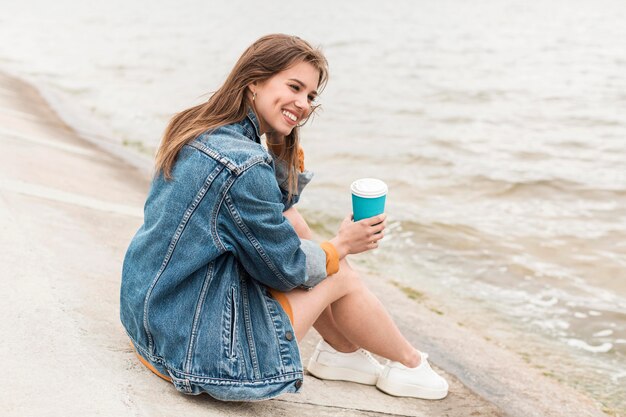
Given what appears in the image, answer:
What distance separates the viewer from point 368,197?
2.74 metres

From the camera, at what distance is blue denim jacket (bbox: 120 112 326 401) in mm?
2402

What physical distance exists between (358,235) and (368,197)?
5.5 inches

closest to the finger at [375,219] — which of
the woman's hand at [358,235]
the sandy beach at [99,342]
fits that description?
the woman's hand at [358,235]

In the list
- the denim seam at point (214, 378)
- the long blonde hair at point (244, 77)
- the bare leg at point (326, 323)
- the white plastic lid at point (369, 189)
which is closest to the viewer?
the denim seam at point (214, 378)

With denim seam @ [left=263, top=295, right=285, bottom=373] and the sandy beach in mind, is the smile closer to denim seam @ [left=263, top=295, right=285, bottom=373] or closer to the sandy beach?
denim seam @ [left=263, top=295, right=285, bottom=373]

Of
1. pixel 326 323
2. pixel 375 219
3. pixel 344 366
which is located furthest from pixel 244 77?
pixel 344 366

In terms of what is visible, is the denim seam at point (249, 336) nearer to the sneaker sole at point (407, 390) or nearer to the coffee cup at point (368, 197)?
the coffee cup at point (368, 197)

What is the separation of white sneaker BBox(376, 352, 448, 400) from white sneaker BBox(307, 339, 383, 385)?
59 millimetres

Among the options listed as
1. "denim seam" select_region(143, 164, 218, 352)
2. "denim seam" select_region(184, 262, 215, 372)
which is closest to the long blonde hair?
"denim seam" select_region(143, 164, 218, 352)

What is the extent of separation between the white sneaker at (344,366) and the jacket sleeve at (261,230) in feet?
2.61

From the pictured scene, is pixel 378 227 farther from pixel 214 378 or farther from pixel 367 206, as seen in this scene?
pixel 214 378

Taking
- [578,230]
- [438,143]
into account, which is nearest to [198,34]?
[438,143]

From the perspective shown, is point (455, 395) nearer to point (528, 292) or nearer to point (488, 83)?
point (528, 292)

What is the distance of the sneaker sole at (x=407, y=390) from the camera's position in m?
3.22
